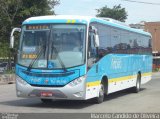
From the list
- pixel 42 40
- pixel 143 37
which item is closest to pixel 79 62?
pixel 42 40

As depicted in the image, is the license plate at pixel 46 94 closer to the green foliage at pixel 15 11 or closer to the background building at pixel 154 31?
the green foliage at pixel 15 11

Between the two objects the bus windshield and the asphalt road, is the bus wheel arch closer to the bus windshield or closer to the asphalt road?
the asphalt road

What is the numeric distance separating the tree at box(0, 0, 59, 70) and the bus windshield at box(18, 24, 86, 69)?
83.1 ft

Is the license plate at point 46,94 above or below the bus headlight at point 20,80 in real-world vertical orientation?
below

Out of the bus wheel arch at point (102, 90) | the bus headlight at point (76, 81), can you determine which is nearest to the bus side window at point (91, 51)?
the bus headlight at point (76, 81)

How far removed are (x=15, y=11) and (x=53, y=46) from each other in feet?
93.6

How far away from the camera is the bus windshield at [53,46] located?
15750 millimetres

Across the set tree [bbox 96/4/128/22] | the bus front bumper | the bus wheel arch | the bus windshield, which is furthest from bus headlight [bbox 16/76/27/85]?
tree [bbox 96/4/128/22]

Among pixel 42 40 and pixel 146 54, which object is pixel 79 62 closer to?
pixel 42 40

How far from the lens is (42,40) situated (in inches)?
636

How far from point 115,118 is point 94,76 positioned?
11.4 feet

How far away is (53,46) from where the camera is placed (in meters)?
16.0

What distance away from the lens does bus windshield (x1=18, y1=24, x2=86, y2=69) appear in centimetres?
1575

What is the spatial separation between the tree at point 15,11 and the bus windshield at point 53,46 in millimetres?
25334
